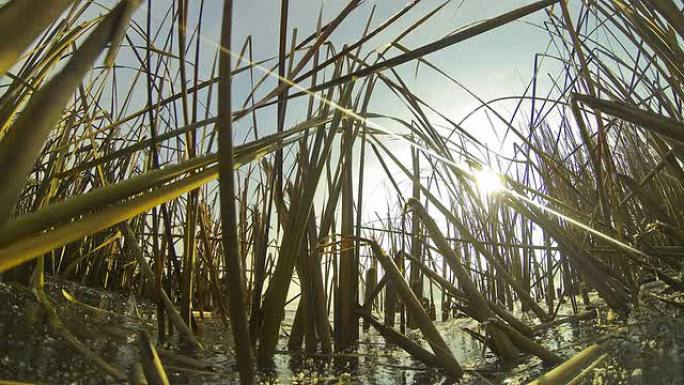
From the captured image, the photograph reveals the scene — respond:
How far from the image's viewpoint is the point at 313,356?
92 cm

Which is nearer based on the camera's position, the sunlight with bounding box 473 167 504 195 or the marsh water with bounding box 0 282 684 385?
the marsh water with bounding box 0 282 684 385

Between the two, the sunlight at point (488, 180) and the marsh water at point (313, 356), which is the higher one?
the sunlight at point (488, 180)

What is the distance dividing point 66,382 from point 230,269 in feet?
1.00

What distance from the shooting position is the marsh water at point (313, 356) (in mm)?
577

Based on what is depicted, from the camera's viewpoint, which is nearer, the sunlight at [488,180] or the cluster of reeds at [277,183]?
the cluster of reeds at [277,183]

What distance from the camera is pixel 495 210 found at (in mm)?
1924

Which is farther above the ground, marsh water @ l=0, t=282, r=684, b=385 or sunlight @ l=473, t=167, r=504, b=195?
sunlight @ l=473, t=167, r=504, b=195

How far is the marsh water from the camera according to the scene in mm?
577

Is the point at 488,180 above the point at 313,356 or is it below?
above

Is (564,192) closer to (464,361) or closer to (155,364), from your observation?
(464,361)

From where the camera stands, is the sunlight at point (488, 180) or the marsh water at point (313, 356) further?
the sunlight at point (488, 180)

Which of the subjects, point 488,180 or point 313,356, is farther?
point 488,180

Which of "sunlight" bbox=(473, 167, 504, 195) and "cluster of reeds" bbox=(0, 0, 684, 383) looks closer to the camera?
"cluster of reeds" bbox=(0, 0, 684, 383)

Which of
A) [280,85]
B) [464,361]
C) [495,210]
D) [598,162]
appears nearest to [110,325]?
[280,85]
